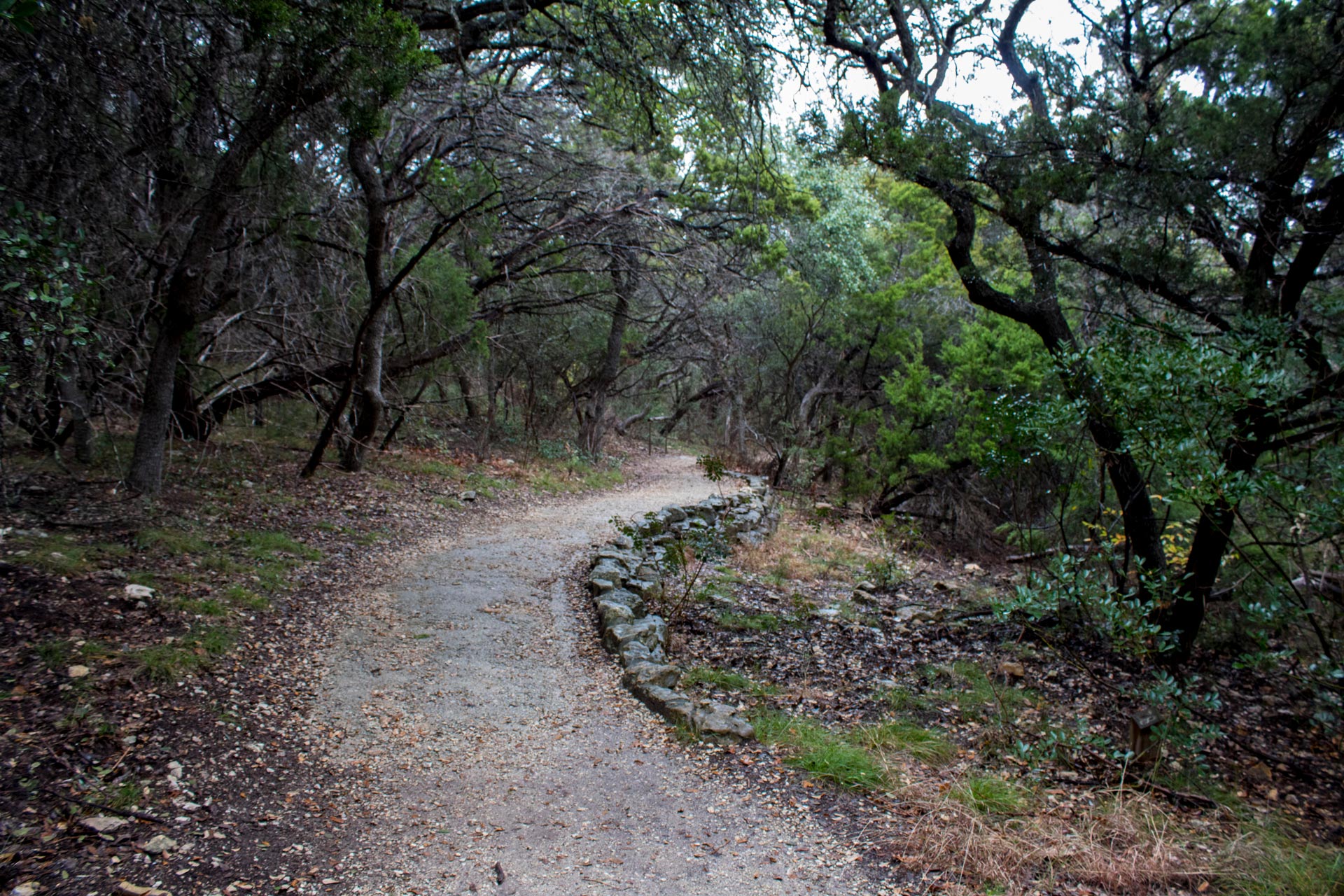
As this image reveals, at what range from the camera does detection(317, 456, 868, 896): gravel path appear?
294cm

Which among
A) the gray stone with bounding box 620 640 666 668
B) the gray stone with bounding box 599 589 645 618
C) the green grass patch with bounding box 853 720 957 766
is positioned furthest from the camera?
the gray stone with bounding box 599 589 645 618

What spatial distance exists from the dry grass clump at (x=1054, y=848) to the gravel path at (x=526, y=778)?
44 centimetres

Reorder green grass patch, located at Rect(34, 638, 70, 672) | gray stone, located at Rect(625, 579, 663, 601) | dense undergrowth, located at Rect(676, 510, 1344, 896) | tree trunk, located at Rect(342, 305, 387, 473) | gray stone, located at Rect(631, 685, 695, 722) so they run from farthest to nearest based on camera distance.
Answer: tree trunk, located at Rect(342, 305, 387, 473), gray stone, located at Rect(625, 579, 663, 601), gray stone, located at Rect(631, 685, 695, 722), green grass patch, located at Rect(34, 638, 70, 672), dense undergrowth, located at Rect(676, 510, 1344, 896)

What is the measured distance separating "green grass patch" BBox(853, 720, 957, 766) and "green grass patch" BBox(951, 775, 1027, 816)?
346 mm

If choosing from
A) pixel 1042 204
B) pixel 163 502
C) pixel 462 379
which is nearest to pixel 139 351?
pixel 163 502

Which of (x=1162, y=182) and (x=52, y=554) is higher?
(x=1162, y=182)

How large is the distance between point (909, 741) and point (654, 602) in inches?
109

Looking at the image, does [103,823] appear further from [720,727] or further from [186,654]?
[720,727]

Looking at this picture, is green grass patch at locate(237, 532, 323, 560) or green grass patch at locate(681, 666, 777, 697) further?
green grass patch at locate(237, 532, 323, 560)

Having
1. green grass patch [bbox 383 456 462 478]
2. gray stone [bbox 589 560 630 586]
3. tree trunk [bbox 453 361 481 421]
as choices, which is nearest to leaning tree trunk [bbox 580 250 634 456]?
tree trunk [bbox 453 361 481 421]

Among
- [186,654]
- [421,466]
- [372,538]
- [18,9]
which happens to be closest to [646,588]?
[372,538]

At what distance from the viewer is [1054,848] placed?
3.08 metres

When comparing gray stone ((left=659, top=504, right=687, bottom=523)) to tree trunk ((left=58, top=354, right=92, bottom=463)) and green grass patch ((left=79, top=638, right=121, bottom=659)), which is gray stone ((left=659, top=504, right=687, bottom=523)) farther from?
green grass patch ((left=79, top=638, right=121, bottom=659))

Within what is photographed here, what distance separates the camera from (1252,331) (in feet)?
15.0
